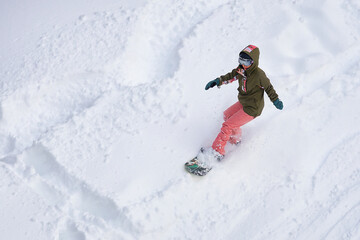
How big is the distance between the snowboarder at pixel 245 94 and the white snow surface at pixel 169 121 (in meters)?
0.28

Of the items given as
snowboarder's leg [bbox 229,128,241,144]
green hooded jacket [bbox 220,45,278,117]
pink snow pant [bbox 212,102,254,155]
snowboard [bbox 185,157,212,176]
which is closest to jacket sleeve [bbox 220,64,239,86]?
green hooded jacket [bbox 220,45,278,117]

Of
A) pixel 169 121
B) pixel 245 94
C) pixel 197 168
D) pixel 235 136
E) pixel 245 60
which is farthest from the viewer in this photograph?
pixel 169 121

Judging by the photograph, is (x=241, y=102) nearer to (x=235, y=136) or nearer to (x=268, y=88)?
(x=268, y=88)

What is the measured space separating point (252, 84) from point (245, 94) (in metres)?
0.21

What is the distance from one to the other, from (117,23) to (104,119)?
1695 millimetres

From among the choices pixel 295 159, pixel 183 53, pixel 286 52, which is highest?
pixel 183 53

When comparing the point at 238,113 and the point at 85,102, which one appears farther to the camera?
the point at 85,102

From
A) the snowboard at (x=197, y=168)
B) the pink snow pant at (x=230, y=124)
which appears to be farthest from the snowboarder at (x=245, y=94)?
the snowboard at (x=197, y=168)

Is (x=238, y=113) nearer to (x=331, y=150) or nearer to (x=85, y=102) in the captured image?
(x=331, y=150)

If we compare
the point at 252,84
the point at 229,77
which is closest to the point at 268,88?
the point at 252,84

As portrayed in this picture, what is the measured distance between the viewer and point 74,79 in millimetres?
5191

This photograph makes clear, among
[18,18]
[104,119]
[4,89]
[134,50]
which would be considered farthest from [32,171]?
[18,18]

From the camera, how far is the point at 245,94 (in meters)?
4.14

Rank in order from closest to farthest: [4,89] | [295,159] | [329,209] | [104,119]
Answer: [329,209], [295,159], [104,119], [4,89]
